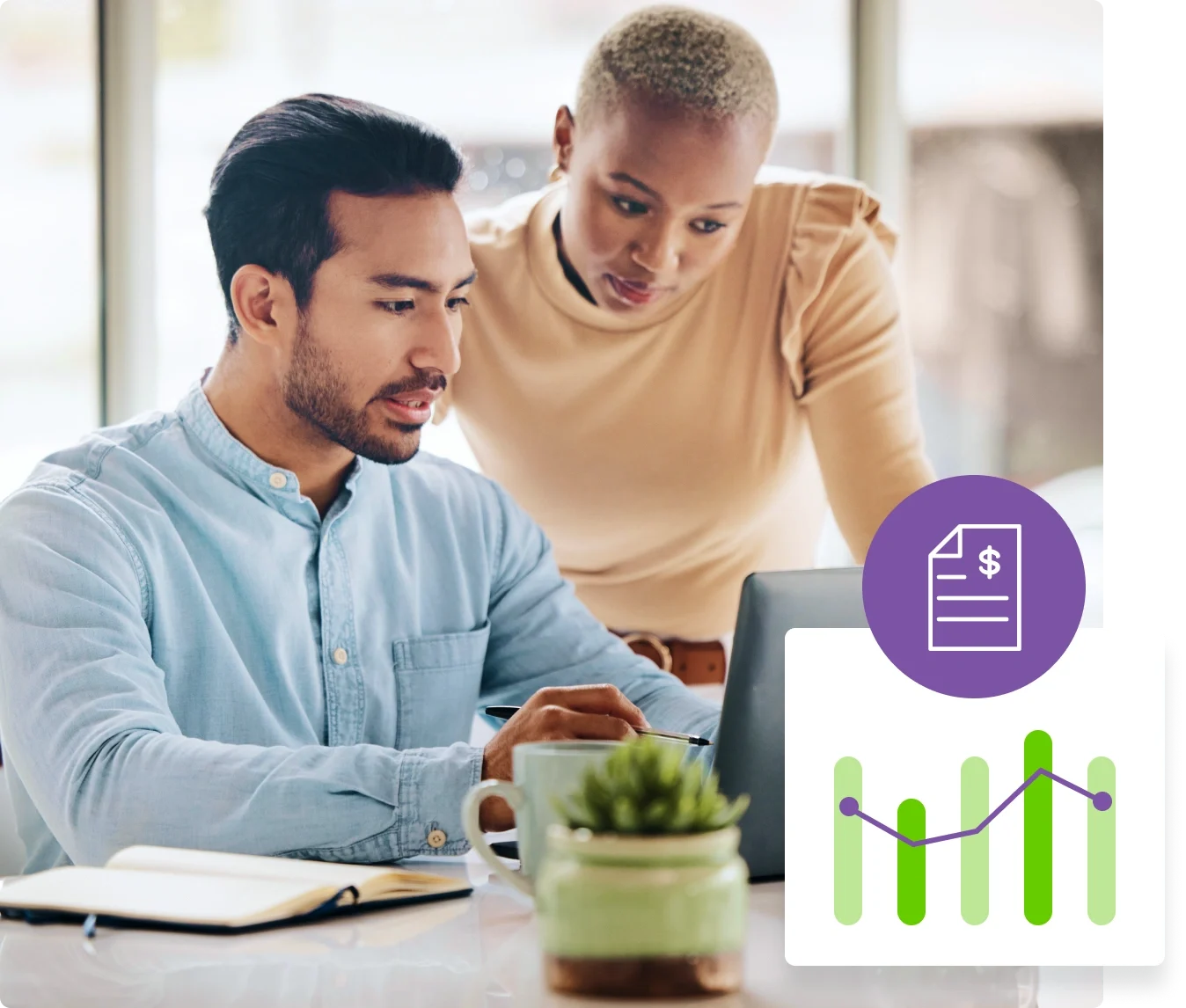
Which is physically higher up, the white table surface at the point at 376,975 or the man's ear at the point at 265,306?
the man's ear at the point at 265,306

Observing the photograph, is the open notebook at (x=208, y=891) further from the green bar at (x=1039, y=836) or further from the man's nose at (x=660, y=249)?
the man's nose at (x=660, y=249)

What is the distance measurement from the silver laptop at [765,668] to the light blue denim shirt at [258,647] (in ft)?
0.83

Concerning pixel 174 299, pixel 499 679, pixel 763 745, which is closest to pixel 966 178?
pixel 499 679

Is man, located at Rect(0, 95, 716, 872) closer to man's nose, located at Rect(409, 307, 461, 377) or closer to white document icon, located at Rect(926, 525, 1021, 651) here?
man's nose, located at Rect(409, 307, 461, 377)

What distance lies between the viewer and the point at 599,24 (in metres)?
2.02

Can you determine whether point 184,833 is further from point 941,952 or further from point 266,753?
point 941,952

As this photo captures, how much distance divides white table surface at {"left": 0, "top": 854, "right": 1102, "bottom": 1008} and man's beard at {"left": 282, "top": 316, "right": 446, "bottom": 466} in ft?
2.96

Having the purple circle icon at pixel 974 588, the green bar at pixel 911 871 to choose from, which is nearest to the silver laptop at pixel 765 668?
the purple circle icon at pixel 974 588

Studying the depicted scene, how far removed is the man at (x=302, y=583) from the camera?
115 cm

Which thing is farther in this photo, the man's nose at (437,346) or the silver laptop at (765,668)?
the man's nose at (437,346)

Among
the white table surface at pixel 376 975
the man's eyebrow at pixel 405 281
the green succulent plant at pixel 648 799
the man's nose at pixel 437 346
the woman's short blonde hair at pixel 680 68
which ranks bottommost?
the white table surface at pixel 376 975

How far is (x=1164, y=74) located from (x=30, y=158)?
5.63 ft

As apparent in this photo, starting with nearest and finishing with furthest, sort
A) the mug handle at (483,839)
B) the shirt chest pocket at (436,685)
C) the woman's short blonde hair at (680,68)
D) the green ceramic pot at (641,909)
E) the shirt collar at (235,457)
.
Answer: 1. the green ceramic pot at (641,909)
2. the mug handle at (483,839)
3. the shirt collar at (235,457)
4. the shirt chest pocket at (436,685)
5. the woman's short blonde hair at (680,68)

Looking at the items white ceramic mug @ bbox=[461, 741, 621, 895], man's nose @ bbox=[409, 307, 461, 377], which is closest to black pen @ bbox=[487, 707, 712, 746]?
white ceramic mug @ bbox=[461, 741, 621, 895]
